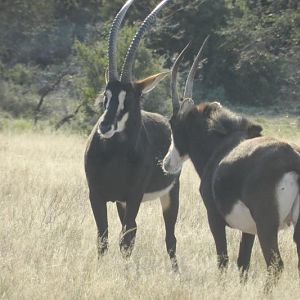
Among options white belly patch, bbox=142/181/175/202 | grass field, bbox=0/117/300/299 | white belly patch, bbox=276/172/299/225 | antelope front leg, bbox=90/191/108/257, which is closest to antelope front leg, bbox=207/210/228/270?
grass field, bbox=0/117/300/299

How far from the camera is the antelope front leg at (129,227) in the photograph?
8281 millimetres

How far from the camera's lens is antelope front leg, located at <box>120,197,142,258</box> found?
27.2ft

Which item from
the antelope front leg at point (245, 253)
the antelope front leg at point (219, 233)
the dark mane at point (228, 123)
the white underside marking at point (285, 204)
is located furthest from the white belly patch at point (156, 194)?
the white underside marking at point (285, 204)

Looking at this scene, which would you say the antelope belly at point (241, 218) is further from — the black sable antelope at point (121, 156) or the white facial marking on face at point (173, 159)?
the black sable antelope at point (121, 156)

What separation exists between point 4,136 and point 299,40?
7.25 m

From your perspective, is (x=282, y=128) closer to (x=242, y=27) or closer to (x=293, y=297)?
(x=242, y=27)

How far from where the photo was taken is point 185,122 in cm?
796

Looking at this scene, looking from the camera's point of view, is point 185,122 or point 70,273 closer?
point 70,273

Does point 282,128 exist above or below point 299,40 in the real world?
below

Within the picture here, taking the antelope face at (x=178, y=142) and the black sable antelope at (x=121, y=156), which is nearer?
the antelope face at (x=178, y=142)

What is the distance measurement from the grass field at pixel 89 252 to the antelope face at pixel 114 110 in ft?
3.81

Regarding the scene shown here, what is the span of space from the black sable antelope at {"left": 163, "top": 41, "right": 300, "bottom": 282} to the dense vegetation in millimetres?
12599

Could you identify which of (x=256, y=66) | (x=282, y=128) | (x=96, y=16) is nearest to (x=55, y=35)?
(x=96, y=16)

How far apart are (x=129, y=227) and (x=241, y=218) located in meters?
1.92
